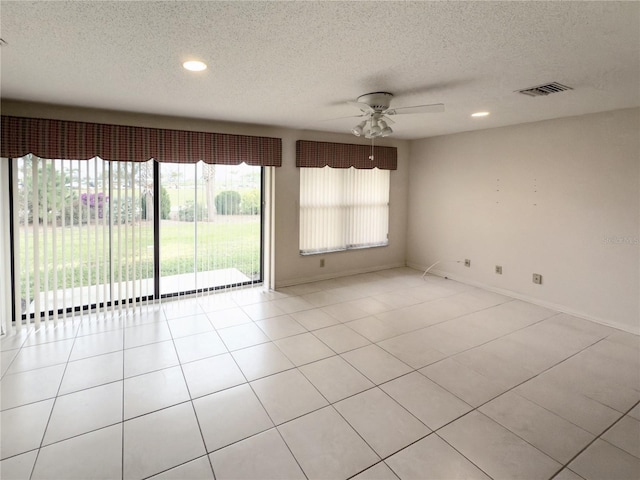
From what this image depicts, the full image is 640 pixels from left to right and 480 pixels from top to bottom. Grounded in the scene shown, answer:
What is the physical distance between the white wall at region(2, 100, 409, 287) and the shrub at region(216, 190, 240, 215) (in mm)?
504

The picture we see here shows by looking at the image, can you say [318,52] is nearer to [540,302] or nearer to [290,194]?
[290,194]

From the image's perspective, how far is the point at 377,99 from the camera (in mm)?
2877

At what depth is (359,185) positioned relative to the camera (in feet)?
18.3

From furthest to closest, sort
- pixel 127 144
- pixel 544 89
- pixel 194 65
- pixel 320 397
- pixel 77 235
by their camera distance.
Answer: pixel 127 144 → pixel 77 235 → pixel 544 89 → pixel 320 397 → pixel 194 65

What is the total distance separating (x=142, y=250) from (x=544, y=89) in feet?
13.8

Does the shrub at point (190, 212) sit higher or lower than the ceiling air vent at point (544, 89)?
lower

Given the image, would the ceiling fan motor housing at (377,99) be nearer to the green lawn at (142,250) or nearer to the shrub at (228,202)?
the shrub at (228,202)

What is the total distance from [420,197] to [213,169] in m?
3.42

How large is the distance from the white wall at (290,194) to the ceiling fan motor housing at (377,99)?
2001 millimetres

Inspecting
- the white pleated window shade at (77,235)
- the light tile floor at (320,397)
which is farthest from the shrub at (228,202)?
the light tile floor at (320,397)

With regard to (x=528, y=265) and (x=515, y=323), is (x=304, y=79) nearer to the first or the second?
(x=515, y=323)

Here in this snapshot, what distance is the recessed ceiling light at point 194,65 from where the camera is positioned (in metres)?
2.23

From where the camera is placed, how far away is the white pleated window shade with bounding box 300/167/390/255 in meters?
5.14

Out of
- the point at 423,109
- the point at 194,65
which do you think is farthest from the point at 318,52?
the point at 423,109
